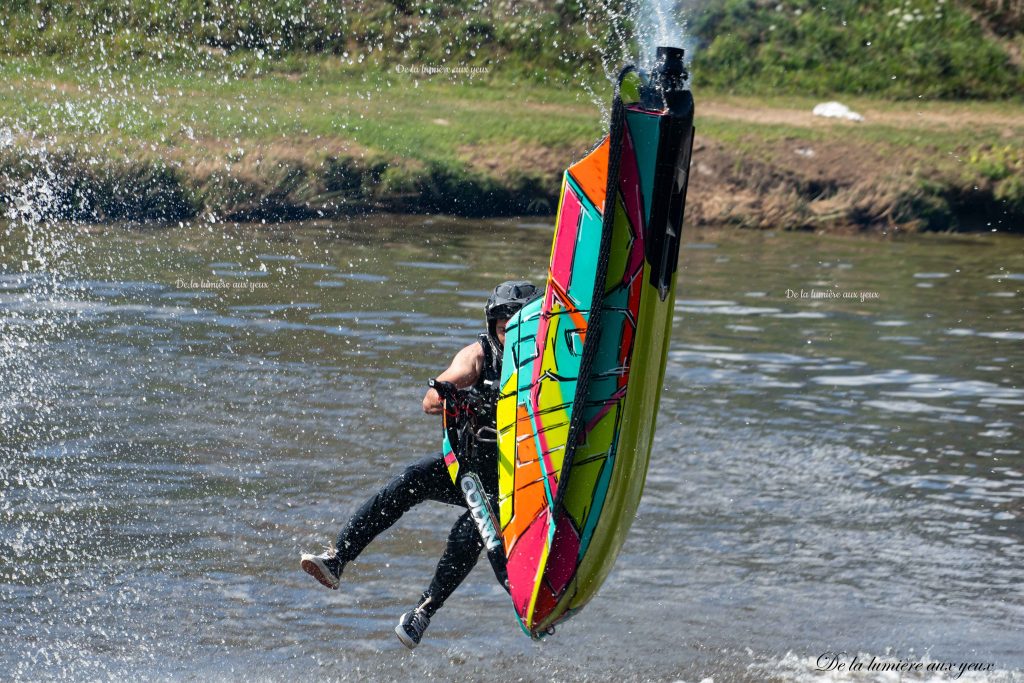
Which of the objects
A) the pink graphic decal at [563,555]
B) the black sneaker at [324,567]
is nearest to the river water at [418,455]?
the black sneaker at [324,567]

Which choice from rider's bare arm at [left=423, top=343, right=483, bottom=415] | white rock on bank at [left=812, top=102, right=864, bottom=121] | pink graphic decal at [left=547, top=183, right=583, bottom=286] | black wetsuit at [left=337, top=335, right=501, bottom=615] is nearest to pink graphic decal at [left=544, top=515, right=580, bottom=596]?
black wetsuit at [left=337, top=335, right=501, bottom=615]

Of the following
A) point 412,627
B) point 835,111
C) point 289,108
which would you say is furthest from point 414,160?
point 412,627

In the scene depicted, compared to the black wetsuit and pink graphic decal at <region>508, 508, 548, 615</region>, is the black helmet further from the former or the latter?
pink graphic decal at <region>508, 508, 548, 615</region>

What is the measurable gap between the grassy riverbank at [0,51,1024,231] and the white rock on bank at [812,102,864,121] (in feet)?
1.33

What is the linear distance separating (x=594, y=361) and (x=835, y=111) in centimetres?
1791

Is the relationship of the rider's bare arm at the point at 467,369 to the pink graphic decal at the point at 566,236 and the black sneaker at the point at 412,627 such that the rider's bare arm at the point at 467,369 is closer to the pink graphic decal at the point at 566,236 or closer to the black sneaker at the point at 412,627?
the pink graphic decal at the point at 566,236

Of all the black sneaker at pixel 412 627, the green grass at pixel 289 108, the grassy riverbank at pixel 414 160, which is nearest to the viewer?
the black sneaker at pixel 412 627

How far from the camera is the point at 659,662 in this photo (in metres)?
7.08

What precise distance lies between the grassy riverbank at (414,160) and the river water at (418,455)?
1.15 m

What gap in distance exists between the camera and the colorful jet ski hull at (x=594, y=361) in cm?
525

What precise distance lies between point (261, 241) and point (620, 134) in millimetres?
13525

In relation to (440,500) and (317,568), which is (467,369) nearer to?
(440,500)

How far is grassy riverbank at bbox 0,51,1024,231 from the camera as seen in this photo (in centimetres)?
1897

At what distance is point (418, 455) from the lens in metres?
10.6
